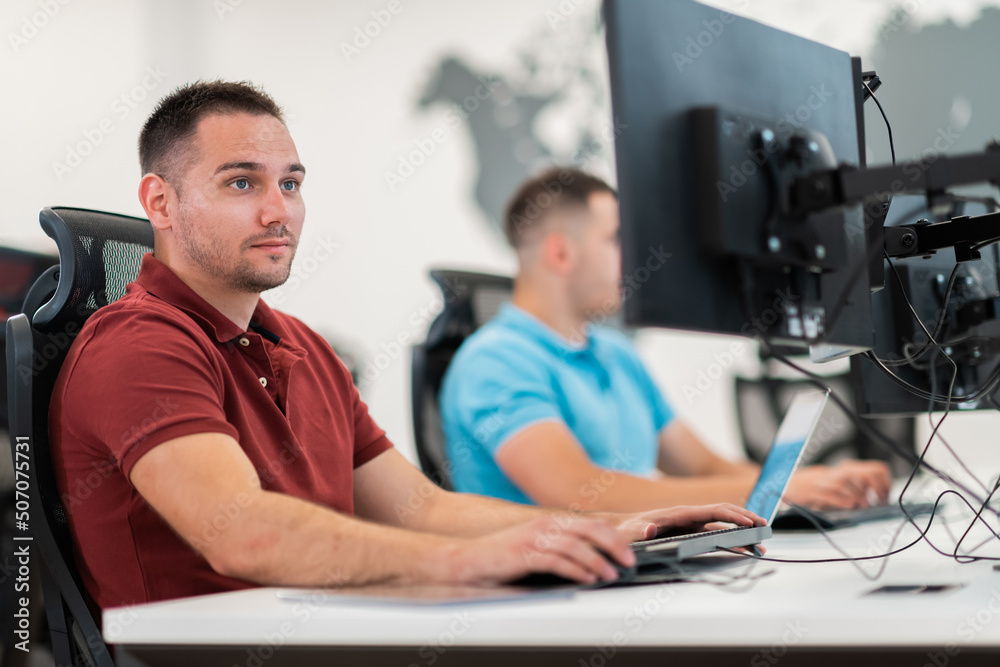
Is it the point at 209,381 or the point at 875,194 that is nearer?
the point at 875,194

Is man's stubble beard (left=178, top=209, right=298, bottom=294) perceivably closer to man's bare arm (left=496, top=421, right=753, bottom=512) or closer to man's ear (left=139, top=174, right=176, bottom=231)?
man's ear (left=139, top=174, right=176, bottom=231)

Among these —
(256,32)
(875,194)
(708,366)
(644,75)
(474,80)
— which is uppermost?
(256,32)

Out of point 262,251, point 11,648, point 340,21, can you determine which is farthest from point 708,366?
point 11,648

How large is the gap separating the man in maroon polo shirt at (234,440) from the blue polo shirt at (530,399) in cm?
53

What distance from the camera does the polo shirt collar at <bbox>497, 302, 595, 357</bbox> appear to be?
216 centimetres

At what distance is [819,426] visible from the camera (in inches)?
116

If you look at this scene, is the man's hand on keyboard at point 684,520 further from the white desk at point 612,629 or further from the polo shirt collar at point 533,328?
the polo shirt collar at point 533,328

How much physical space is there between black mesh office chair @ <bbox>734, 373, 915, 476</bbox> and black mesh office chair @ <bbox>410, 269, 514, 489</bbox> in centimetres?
117

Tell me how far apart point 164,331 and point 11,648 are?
1.52 ft

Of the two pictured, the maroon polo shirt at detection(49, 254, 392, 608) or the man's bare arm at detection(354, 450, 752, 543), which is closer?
the maroon polo shirt at detection(49, 254, 392, 608)

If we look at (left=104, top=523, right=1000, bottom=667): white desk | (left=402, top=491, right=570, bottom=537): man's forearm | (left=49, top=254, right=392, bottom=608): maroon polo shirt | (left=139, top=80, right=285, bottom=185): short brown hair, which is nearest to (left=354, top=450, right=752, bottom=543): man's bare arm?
(left=402, top=491, right=570, bottom=537): man's forearm

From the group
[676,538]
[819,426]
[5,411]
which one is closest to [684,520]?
[676,538]

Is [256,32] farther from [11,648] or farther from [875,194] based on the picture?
[875,194]

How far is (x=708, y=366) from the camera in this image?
13.3 feet
